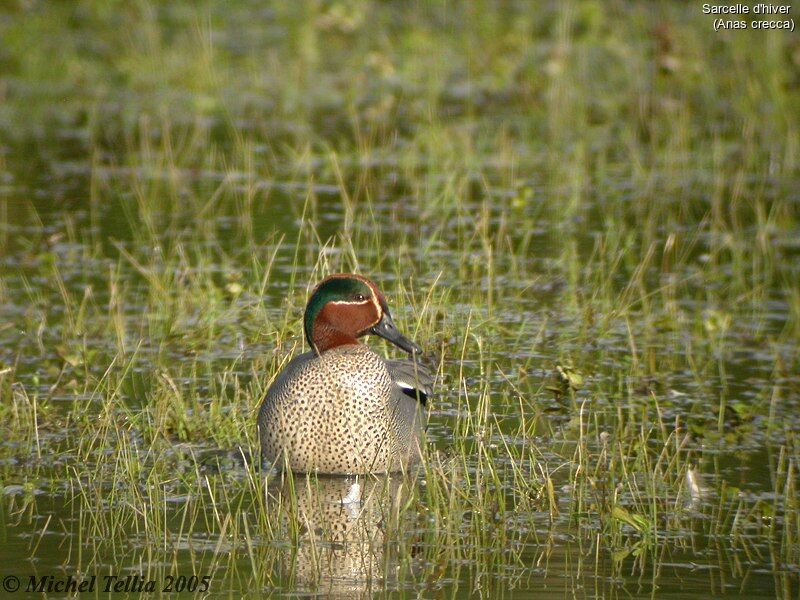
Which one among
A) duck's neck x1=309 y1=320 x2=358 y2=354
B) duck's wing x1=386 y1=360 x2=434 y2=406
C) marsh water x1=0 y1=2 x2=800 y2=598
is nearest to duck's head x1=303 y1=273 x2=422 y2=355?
duck's neck x1=309 y1=320 x2=358 y2=354

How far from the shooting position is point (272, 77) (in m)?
14.3

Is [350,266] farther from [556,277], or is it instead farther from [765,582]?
[765,582]

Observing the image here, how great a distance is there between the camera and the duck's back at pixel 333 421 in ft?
21.8

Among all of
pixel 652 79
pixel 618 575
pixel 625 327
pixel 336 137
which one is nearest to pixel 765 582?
pixel 618 575

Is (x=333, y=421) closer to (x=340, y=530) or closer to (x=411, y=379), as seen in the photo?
(x=411, y=379)

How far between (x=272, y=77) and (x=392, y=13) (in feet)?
9.21

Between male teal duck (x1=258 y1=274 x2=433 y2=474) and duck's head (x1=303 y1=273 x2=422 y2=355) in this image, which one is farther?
duck's head (x1=303 y1=273 x2=422 y2=355)

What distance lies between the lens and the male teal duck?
6.65m

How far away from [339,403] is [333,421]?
3.2 inches

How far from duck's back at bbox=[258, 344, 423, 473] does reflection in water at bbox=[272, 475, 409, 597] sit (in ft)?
0.29

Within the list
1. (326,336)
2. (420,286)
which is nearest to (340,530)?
(326,336)

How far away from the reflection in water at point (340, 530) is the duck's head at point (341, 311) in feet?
2.00

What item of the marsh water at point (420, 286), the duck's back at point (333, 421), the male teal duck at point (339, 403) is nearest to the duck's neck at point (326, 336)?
the male teal duck at point (339, 403)

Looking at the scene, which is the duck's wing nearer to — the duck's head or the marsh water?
the duck's head
